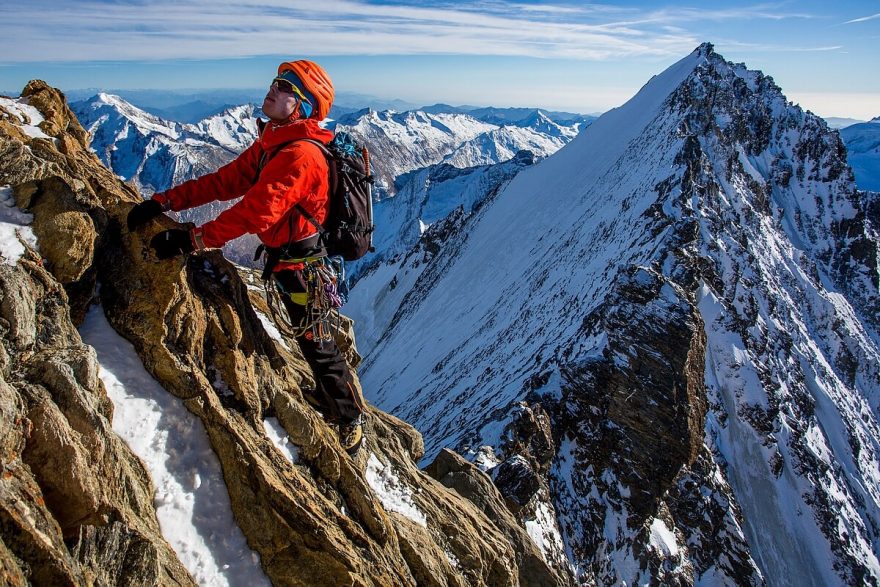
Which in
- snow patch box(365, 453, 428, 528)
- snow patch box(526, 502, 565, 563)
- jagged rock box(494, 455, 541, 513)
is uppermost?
snow patch box(365, 453, 428, 528)

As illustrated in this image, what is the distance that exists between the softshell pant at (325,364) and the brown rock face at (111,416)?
38 centimetres

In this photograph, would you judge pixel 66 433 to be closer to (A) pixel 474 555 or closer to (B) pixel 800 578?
(A) pixel 474 555

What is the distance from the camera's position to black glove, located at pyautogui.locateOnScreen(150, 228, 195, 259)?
21.9 ft

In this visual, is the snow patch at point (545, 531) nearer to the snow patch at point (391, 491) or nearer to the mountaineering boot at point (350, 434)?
the snow patch at point (391, 491)

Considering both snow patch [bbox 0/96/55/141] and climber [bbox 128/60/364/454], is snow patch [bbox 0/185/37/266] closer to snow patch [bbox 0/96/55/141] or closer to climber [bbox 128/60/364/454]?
climber [bbox 128/60/364/454]

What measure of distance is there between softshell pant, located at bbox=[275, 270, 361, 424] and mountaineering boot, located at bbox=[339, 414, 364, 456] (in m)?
0.15

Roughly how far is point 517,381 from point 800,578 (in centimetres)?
3806

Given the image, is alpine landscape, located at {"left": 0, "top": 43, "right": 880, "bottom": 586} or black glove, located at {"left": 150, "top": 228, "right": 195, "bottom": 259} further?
black glove, located at {"left": 150, "top": 228, "right": 195, "bottom": 259}

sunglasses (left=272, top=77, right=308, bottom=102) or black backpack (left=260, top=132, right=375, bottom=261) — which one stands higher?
sunglasses (left=272, top=77, right=308, bottom=102)

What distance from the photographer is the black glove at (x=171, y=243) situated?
6.68 meters

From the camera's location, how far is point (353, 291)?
379ft

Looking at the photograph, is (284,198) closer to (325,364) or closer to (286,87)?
(286,87)

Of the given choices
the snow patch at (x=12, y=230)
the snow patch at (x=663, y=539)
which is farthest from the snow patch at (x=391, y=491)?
the snow patch at (x=663, y=539)

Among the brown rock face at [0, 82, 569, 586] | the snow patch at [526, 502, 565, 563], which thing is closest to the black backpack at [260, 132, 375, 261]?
the brown rock face at [0, 82, 569, 586]
